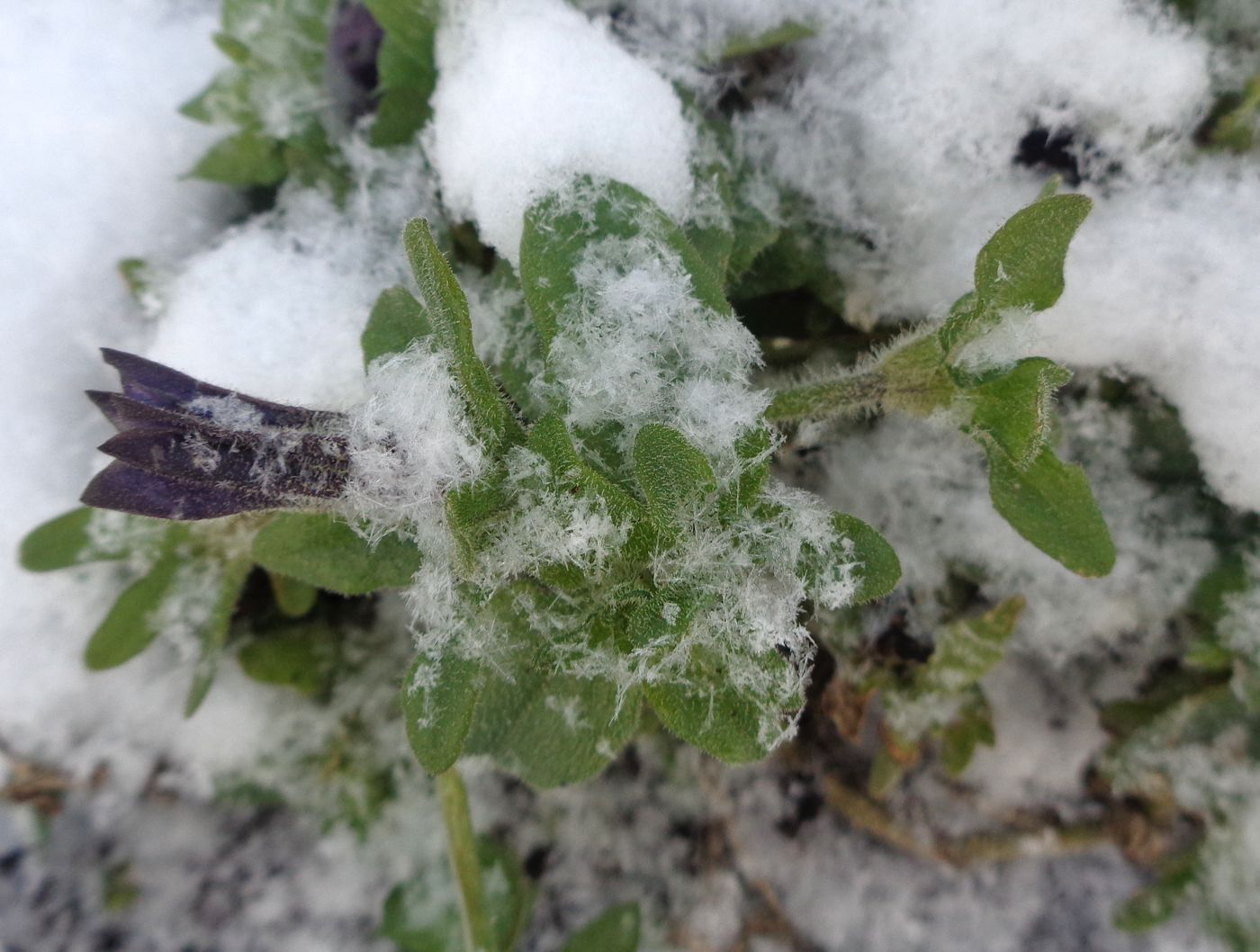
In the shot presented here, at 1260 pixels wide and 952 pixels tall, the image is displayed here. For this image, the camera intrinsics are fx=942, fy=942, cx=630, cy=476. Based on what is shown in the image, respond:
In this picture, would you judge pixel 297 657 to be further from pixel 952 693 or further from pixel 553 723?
pixel 952 693

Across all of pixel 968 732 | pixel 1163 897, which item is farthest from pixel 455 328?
pixel 1163 897

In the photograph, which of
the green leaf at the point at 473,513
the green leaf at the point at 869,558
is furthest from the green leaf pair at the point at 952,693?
the green leaf at the point at 473,513

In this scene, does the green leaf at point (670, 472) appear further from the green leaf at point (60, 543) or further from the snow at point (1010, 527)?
the green leaf at point (60, 543)

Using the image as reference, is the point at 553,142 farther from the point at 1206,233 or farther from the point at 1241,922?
the point at 1241,922

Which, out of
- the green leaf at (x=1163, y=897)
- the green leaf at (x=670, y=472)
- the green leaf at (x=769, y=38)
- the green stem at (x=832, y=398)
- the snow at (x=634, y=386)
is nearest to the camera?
the green leaf at (x=670, y=472)

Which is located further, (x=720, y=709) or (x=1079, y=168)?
(x=1079, y=168)

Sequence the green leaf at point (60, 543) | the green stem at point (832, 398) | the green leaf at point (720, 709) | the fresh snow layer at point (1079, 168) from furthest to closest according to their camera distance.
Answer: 1. the green leaf at point (60, 543)
2. the fresh snow layer at point (1079, 168)
3. the green stem at point (832, 398)
4. the green leaf at point (720, 709)
